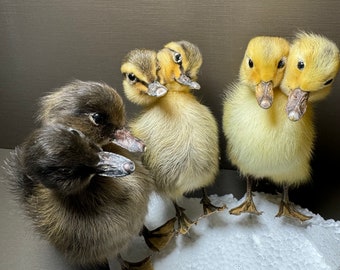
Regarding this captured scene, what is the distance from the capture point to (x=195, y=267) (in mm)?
1008

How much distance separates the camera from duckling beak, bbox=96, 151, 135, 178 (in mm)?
729

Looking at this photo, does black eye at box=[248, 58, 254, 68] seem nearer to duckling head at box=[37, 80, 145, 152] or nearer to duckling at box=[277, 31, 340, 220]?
duckling at box=[277, 31, 340, 220]

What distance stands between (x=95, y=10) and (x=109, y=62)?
0.12 meters

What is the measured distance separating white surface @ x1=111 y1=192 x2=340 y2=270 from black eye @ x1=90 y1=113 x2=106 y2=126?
0.36 metres

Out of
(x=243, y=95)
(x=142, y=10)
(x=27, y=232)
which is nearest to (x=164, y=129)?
(x=243, y=95)

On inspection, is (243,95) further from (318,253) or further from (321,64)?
(318,253)

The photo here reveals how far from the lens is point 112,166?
2.40ft

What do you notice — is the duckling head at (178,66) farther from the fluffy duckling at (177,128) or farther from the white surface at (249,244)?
the white surface at (249,244)

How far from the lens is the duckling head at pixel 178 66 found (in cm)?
90

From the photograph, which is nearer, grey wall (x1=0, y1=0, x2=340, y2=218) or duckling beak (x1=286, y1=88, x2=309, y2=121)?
duckling beak (x1=286, y1=88, x2=309, y2=121)

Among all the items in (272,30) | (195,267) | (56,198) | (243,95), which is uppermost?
(272,30)

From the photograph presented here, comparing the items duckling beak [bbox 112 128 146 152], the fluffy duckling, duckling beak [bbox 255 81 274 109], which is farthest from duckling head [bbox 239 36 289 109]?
duckling beak [bbox 112 128 146 152]

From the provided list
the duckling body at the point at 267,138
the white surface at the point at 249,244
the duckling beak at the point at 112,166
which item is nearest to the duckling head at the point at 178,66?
the duckling body at the point at 267,138

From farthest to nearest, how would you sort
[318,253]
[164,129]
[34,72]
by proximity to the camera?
[34,72], [318,253], [164,129]
